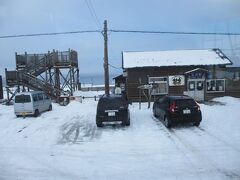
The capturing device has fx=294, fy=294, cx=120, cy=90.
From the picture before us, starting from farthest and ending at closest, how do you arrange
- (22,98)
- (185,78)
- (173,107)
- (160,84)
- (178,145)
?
(160,84), (185,78), (22,98), (173,107), (178,145)

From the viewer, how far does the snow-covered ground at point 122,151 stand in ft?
25.5

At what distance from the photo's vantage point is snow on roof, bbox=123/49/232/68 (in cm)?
2766

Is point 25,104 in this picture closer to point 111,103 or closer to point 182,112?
point 111,103

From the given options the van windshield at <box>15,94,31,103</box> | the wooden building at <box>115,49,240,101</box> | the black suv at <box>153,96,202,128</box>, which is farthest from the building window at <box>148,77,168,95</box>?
the black suv at <box>153,96,202,128</box>

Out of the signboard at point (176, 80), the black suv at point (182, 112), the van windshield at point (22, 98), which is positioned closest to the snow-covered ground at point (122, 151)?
the black suv at point (182, 112)

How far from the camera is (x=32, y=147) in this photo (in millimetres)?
11016

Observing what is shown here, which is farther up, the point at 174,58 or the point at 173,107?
the point at 174,58

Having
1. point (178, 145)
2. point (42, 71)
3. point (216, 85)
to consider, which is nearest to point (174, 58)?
point (216, 85)

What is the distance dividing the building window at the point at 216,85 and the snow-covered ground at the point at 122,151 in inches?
472

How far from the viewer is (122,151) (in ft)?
33.0

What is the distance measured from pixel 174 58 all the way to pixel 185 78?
274cm

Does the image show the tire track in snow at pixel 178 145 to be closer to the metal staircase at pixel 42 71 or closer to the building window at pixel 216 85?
the building window at pixel 216 85

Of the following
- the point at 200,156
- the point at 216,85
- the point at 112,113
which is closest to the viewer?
the point at 200,156

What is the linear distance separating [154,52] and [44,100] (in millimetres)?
14792
